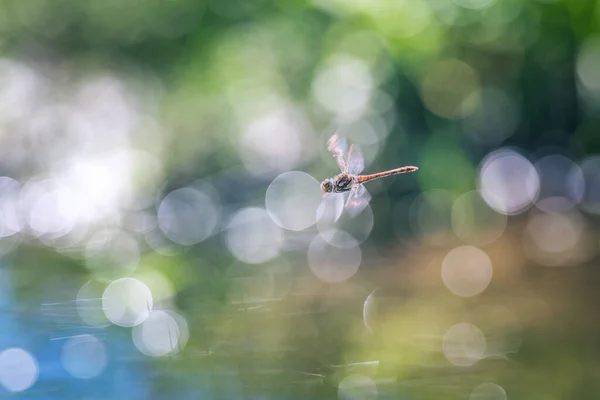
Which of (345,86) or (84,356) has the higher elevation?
(345,86)

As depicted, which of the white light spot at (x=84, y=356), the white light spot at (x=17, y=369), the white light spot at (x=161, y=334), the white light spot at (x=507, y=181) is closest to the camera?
the white light spot at (x=17, y=369)

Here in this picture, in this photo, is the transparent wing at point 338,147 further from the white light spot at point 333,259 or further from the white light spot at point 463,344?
the white light spot at point 333,259

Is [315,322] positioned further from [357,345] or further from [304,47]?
[304,47]

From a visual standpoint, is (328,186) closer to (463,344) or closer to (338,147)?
(338,147)

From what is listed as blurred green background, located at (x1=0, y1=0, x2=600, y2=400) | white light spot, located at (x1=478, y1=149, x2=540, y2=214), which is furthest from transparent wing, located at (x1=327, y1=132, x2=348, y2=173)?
white light spot, located at (x1=478, y1=149, x2=540, y2=214)

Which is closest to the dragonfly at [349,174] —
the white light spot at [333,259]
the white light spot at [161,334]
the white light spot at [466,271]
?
the white light spot at [161,334]

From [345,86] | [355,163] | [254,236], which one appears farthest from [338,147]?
[254,236]

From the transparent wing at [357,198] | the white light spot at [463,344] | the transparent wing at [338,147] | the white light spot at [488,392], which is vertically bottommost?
the white light spot at [488,392]
